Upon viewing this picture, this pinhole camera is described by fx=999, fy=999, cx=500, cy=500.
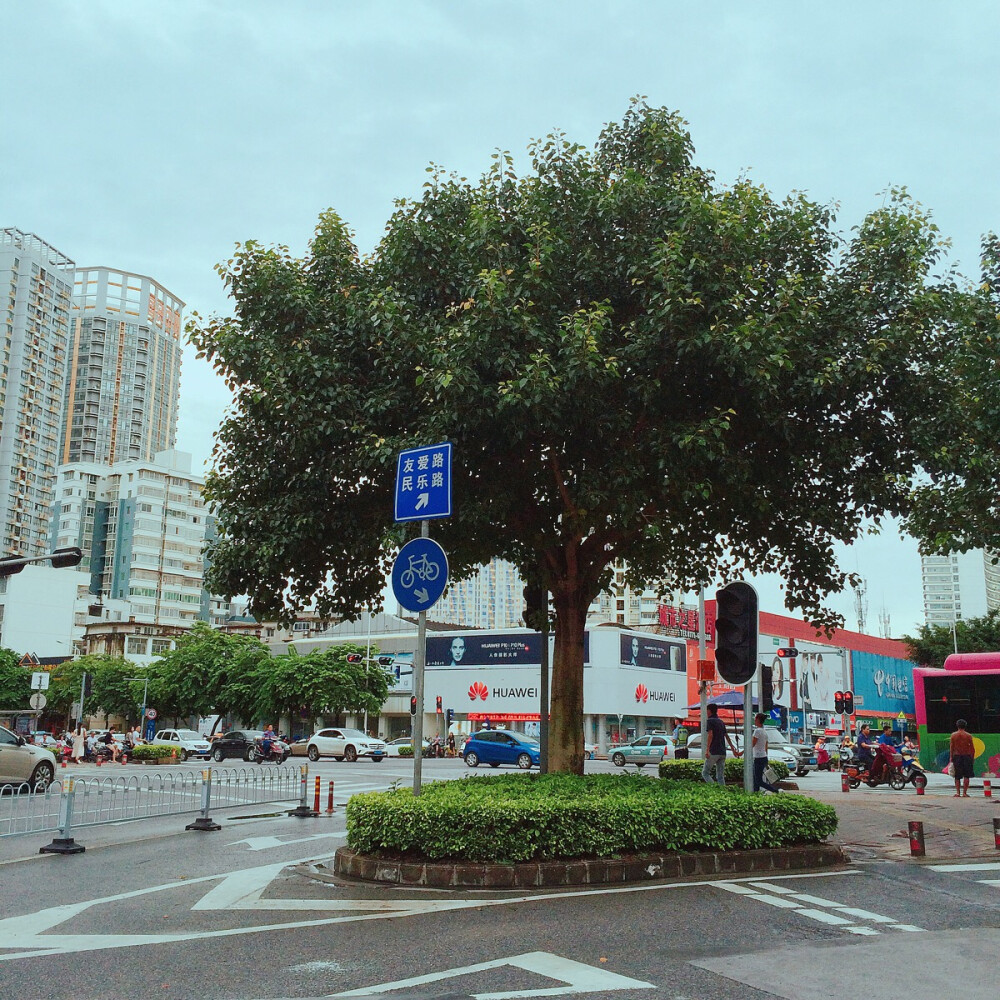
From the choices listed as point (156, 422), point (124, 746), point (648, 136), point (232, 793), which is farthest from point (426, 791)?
point (156, 422)

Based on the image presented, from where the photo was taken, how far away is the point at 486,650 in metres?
62.2

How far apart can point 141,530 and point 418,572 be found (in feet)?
357

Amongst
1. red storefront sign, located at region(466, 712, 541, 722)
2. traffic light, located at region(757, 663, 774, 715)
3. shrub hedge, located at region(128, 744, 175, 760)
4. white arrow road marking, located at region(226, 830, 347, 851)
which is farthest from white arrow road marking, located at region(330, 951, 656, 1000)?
red storefront sign, located at region(466, 712, 541, 722)

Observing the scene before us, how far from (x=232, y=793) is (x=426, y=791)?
40.9ft

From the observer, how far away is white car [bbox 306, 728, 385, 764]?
43.7m

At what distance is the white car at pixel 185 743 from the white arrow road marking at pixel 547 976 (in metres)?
41.8

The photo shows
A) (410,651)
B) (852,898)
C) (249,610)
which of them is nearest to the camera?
(852,898)

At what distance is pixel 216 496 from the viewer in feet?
44.9

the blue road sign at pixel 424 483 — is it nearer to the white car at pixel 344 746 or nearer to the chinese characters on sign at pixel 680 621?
the white car at pixel 344 746

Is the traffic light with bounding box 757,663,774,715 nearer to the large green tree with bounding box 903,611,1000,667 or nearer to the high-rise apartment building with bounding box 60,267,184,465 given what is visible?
the large green tree with bounding box 903,611,1000,667

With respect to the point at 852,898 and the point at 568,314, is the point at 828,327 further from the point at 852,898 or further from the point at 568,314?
the point at 852,898

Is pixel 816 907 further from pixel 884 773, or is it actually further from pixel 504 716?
pixel 504 716

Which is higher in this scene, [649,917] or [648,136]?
[648,136]

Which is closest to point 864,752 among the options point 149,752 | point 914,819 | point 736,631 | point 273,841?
point 914,819
